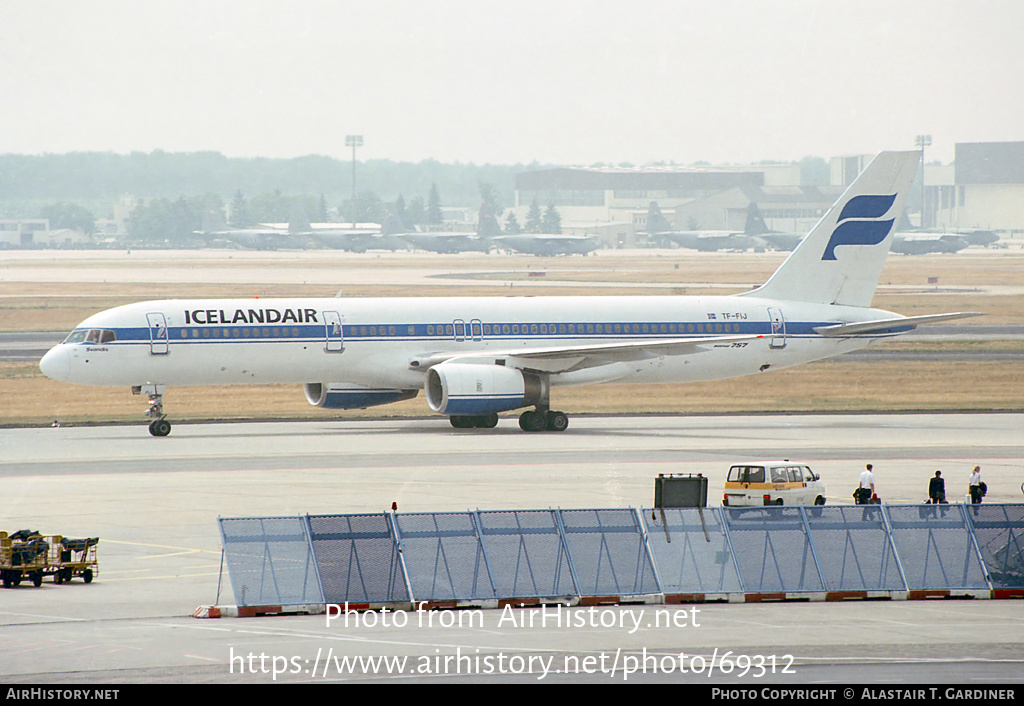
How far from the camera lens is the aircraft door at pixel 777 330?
56688 mm

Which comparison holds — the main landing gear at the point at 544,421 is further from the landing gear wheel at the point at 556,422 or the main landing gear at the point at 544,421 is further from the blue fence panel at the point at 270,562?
the blue fence panel at the point at 270,562

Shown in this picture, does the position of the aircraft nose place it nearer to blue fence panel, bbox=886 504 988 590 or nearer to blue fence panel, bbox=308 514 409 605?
blue fence panel, bbox=308 514 409 605

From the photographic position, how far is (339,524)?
85.6 ft

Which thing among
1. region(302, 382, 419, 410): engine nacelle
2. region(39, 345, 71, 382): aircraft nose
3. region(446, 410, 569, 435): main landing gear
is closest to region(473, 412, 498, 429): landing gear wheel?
region(446, 410, 569, 435): main landing gear

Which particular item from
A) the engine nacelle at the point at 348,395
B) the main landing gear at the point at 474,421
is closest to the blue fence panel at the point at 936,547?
the main landing gear at the point at 474,421

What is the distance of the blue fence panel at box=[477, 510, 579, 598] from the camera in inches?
995

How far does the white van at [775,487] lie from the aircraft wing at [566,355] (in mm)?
18466

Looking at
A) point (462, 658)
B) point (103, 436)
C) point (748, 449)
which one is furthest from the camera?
point (103, 436)

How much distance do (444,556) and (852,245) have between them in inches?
1463

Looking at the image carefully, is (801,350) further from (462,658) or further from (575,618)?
A: (462,658)

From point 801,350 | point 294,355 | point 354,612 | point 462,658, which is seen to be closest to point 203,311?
point 294,355

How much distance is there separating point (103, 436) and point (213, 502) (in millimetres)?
16885

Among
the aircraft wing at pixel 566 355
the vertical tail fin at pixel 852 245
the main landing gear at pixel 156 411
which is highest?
the vertical tail fin at pixel 852 245

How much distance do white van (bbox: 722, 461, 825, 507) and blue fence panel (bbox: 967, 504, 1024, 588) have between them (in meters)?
6.02
